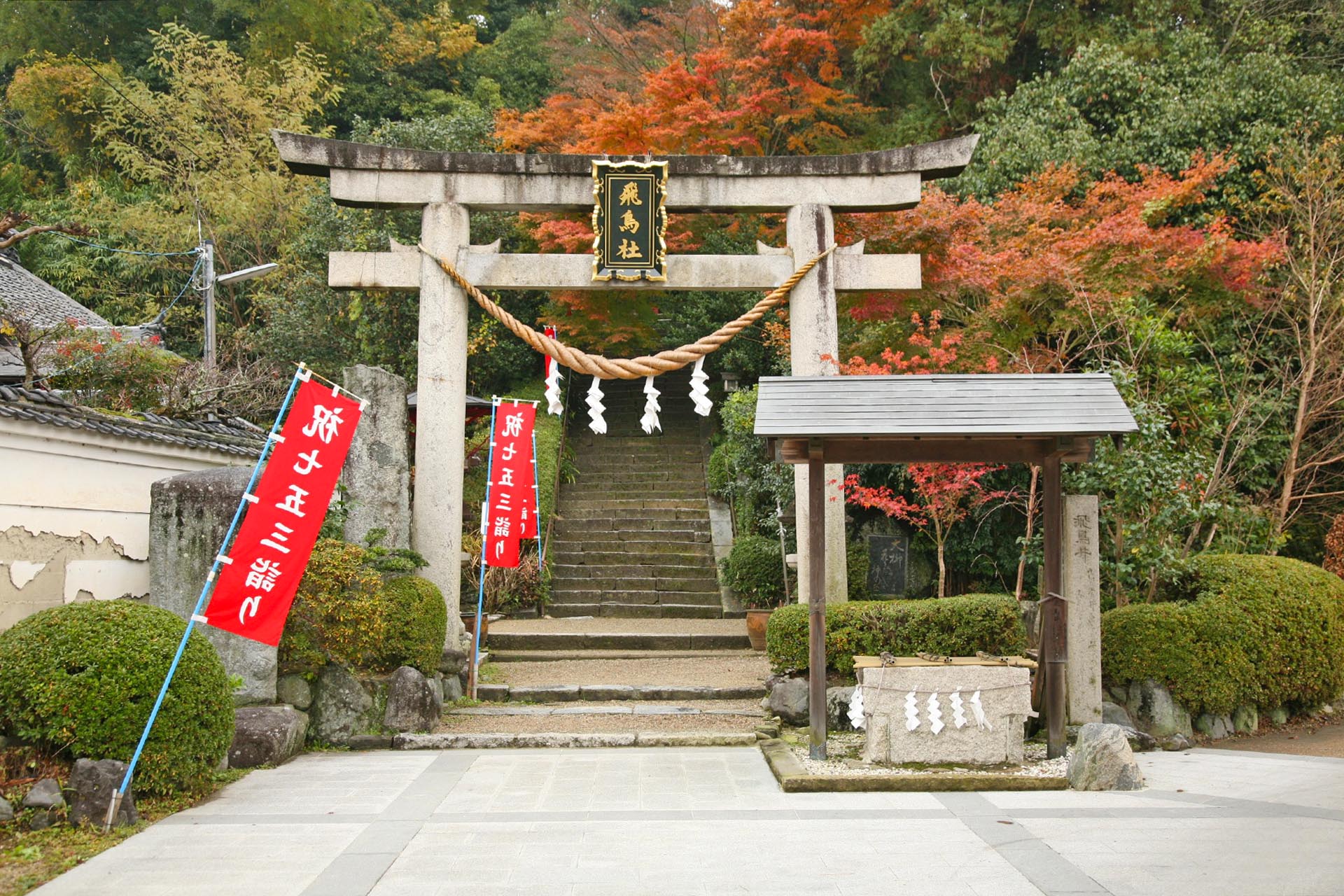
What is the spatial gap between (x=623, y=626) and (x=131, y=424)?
6.82m

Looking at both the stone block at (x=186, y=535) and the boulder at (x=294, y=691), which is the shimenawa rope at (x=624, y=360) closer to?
the stone block at (x=186, y=535)

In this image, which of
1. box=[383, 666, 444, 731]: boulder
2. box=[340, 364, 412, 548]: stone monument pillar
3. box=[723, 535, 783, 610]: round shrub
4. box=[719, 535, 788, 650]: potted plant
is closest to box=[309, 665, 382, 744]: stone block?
box=[383, 666, 444, 731]: boulder

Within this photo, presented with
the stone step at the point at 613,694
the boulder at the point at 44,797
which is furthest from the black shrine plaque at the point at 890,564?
the boulder at the point at 44,797

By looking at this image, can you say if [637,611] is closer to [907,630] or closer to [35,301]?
[907,630]

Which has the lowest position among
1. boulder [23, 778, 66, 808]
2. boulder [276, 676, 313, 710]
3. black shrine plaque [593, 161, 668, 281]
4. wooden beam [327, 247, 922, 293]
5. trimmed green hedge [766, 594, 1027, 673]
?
boulder [23, 778, 66, 808]

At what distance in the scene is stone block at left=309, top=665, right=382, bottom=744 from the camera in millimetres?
8492

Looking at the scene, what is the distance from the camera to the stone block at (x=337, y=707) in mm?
8492

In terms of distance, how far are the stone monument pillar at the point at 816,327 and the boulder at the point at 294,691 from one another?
15.3 feet

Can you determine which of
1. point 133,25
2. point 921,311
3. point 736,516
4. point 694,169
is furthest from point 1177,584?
point 133,25

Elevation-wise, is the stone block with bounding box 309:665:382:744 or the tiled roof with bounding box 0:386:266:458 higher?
the tiled roof with bounding box 0:386:266:458

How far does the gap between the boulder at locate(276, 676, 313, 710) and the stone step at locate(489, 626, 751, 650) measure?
15.1ft

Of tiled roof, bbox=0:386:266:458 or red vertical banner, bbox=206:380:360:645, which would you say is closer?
red vertical banner, bbox=206:380:360:645

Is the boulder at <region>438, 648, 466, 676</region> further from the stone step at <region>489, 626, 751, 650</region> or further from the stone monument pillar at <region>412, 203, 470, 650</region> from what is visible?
the stone step at <region>489, 626, 751, 650</region>

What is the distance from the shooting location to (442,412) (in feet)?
33.0
